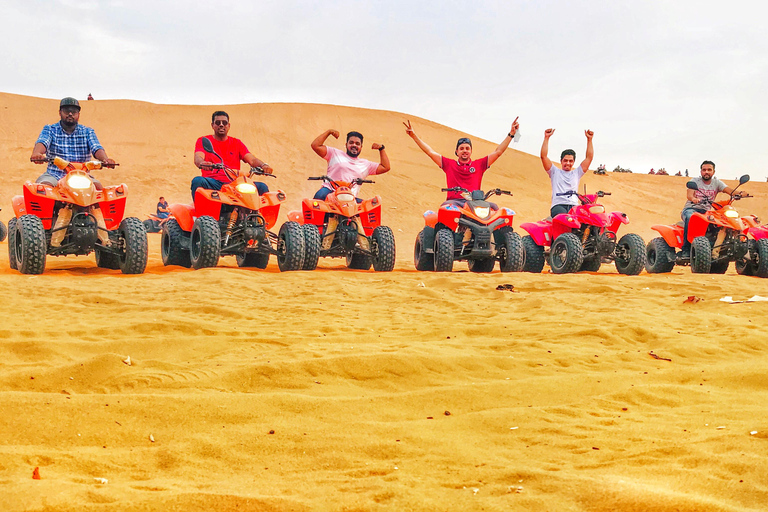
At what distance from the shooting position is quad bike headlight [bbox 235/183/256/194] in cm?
945

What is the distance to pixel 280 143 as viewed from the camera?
34.6 metres

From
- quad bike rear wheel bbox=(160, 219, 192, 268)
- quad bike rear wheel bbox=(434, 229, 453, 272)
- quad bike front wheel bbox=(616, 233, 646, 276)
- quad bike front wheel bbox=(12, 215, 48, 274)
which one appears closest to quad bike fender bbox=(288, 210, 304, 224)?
quad bike rear wheel bbox=(160, 219, 192, 268)

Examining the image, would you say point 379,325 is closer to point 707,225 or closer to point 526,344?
point 526,344

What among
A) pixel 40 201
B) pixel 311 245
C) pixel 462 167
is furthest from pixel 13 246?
pixel 462 167

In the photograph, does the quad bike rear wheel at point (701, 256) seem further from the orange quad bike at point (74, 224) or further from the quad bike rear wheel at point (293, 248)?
the orange quad bike at point (74, 224)

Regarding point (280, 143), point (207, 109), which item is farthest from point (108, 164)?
point (207, 109)

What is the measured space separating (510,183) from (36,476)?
33.2 metres

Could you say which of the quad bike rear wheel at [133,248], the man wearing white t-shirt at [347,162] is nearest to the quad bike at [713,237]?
the man wearing white t-shirt at [347,162]

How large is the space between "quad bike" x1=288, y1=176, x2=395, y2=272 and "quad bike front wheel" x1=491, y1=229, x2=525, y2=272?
160 cm

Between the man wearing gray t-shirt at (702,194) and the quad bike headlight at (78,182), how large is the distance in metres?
8.06

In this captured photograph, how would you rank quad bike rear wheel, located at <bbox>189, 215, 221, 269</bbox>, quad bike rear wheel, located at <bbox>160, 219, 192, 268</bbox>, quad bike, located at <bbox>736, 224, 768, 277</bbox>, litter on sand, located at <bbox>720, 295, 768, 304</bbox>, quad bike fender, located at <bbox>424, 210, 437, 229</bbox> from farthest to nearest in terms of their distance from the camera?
quad bike, located at <bbox>736, 224, 768, 277</bbox> < quad bike fender, located at <bbox>424, 210, 437, 229</bbox> < quad bike rear wheel, located at <bbox>160, 219, 192, 268</bbox> < quad bike rear wheel, located at <bbox>189, 215, 221, 269</bbox> < litter on sand, located at <bbox>720, 295, 768, 304</bbox>

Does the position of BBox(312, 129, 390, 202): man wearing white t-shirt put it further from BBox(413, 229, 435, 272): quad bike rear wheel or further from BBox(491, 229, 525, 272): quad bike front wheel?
BBox(491, 229, 525, 272): quad bike front wheel

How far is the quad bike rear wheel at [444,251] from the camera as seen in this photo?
10281mm

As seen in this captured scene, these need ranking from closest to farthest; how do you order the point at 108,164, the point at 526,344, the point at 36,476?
the point at 36,476
the point at 526,344
the point at 108,164
